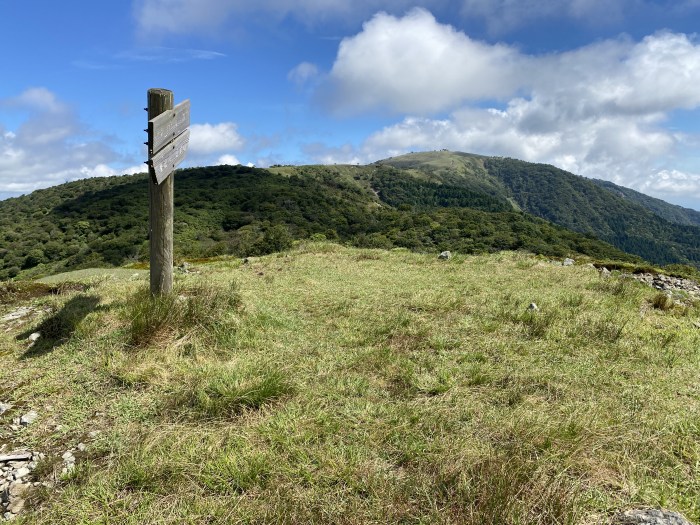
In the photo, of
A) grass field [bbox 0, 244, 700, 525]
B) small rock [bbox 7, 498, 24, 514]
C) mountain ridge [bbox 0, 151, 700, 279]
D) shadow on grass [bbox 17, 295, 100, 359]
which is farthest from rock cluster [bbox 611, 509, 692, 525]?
mountain ridge [bbox 0, 151, 700, 279]

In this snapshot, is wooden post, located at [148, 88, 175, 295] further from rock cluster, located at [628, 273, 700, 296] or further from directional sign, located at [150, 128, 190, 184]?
rock cluster, located at [628, 273, 700, 296]

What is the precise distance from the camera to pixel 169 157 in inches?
239

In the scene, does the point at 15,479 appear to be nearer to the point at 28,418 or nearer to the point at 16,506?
the point at 16,506

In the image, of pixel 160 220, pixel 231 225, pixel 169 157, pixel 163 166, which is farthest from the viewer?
pixel 231 225

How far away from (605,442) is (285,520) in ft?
9.53

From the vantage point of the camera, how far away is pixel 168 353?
5422 millimetres

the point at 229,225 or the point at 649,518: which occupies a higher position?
the point at 229,225

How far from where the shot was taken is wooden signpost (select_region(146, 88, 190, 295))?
569 cm

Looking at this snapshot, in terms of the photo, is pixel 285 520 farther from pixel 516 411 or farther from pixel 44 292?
pixel 44 292

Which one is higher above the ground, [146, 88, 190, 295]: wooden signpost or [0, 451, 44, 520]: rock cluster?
[146, 88, 190, 295]: wooden signpost

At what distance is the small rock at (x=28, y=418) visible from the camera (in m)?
3.99

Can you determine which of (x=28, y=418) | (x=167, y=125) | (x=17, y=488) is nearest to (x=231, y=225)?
(x=167, y=125)

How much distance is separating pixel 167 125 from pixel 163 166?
66 centimetres

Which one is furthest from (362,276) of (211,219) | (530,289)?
(211,219)
